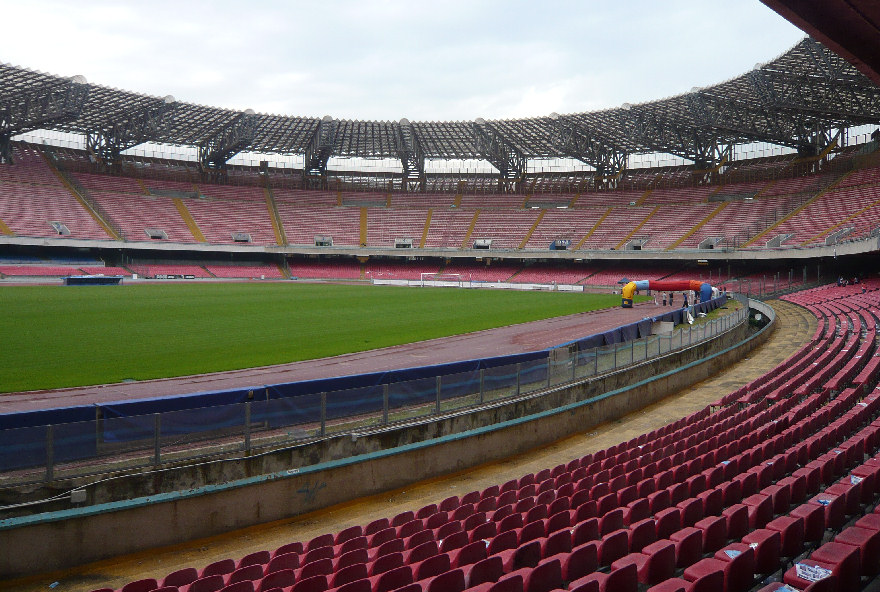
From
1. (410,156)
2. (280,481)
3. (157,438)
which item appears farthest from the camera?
(410,156)

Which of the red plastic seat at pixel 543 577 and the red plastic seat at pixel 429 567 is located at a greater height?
the red plastic seat at pixel 543 577

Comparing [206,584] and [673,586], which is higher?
[673,586]

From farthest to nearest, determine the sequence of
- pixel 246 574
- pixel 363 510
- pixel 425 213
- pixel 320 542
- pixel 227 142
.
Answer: pixel 425 213 → pixel 227 142 → pixel 363 510 → pixel 320 542 → pixel 246 574

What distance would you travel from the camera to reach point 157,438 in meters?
9.18

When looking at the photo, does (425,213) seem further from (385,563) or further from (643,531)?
(385,563)

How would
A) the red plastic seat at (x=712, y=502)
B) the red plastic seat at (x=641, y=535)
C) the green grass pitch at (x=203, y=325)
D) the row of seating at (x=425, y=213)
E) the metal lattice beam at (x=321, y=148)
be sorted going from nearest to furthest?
the red plastic seat at (x=641, y=535) → the red plastic seat at (x=712, y=502) → the green grass pitch at (x=203, y=325) → the row of seating at (x=425, y=213) → the metal lattice beam at (x=321, y=148)

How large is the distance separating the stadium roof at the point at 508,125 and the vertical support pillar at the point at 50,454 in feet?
145

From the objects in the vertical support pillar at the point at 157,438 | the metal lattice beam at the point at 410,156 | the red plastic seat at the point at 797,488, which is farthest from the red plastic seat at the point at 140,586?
the metal lattice beam at the point at 410,156

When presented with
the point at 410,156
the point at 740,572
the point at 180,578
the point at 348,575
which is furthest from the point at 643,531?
the point at 410,156

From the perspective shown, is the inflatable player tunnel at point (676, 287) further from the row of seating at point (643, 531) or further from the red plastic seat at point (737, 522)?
the red plastic seat at point (737, 522)

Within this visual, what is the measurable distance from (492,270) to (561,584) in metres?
63.7

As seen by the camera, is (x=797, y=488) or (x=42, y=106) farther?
(x=42, y=106)

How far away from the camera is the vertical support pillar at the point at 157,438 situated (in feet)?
29.9

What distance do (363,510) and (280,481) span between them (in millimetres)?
1570
